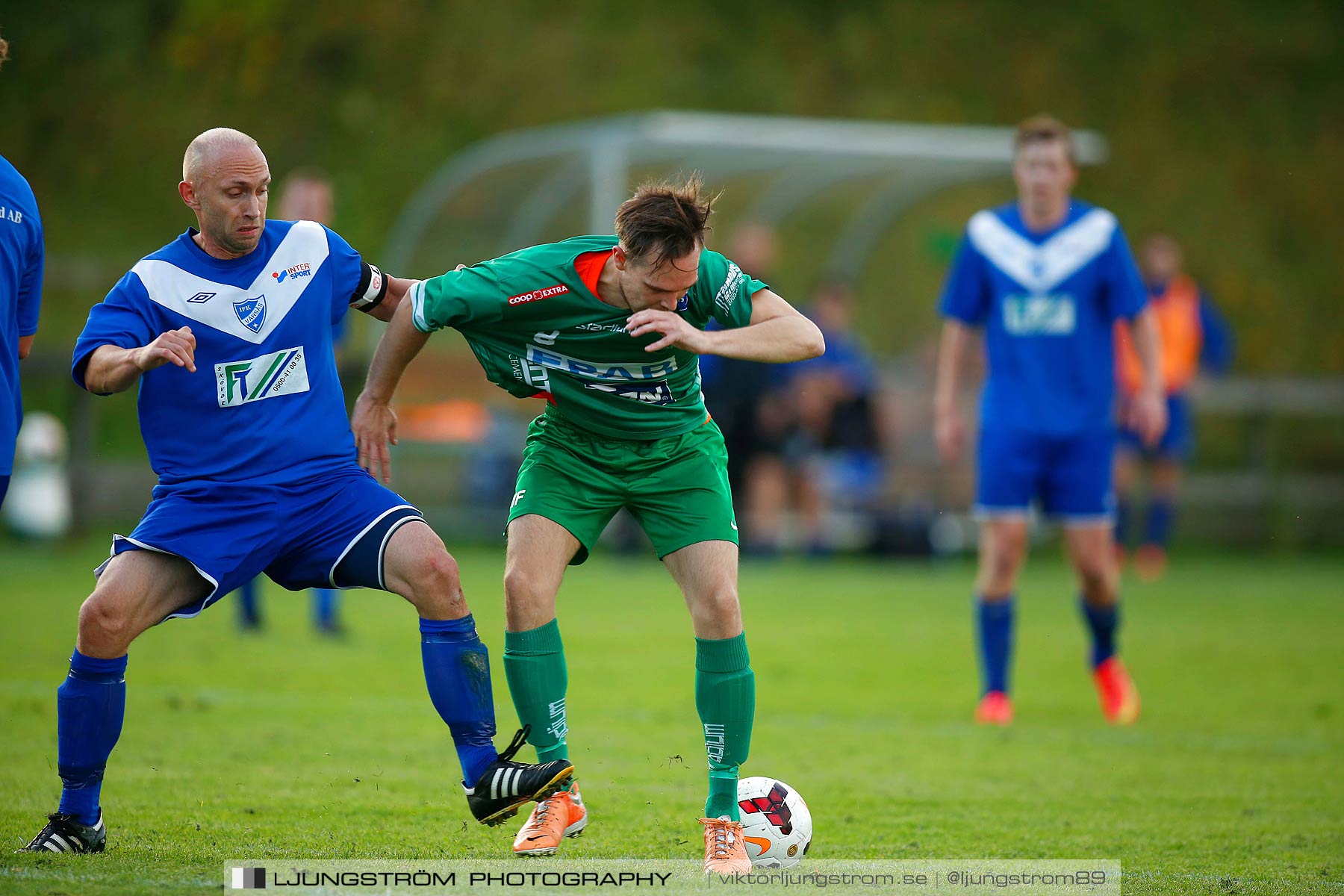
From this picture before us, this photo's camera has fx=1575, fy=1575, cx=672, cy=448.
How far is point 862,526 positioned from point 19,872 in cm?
1147

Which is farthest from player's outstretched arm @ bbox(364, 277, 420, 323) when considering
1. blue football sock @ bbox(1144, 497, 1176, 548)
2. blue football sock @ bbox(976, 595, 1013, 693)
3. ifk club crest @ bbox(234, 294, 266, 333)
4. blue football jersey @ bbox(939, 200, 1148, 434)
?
blue football sock @ bbox(1144, 497, 1176, 548)

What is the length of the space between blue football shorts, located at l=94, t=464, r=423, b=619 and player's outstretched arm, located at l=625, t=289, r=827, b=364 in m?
0.92

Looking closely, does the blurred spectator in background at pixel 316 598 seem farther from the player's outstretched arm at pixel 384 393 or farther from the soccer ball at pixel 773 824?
the soccer ball at pixel 773 824

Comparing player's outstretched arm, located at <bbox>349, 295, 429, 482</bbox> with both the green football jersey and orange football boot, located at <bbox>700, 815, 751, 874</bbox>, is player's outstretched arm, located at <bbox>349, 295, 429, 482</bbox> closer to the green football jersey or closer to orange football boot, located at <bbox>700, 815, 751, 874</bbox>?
the green football jersey

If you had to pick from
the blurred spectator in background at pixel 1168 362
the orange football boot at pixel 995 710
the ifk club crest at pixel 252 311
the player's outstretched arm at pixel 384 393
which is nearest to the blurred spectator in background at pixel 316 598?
the orange football boot at pixel 995 710

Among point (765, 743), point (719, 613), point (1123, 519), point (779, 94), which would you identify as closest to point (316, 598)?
point (765, 743)

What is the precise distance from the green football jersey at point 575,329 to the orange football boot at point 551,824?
1052 mm

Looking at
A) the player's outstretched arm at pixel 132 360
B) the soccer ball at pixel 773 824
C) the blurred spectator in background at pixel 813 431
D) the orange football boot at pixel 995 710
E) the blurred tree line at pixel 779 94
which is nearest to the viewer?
the player's outstretched arm at pixel 132 360

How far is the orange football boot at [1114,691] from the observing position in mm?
7113

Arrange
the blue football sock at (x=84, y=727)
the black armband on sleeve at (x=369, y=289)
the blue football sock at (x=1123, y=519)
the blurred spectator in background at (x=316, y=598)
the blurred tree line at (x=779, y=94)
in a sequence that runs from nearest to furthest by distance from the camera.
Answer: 1. the blue football sock at (x=84, y=727)
2. the black armband on sleeve at (x=369, y=289)
3. the blurred spectator in background at (x=316, y=598)
4. the blue football sock at (x=1123, y=519)
5. the blurred tree line at (x=779, y=94)

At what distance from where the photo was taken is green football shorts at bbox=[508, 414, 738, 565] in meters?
4.51

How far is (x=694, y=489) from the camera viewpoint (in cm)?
454

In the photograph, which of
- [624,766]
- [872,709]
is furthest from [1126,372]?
[624,766]

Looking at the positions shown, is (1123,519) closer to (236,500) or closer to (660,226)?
(660,226)
